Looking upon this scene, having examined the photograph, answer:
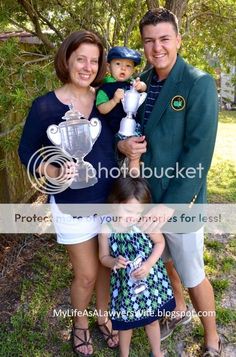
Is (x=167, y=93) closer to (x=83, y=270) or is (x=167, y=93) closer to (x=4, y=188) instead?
(x=83, y=270)

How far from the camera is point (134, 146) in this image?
89.7 inches

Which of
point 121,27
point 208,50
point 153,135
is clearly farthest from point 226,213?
point 153,135

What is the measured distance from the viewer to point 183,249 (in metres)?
2.50

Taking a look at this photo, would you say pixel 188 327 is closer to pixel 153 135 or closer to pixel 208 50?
pixel 153 135

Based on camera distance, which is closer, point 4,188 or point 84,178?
point 84,178

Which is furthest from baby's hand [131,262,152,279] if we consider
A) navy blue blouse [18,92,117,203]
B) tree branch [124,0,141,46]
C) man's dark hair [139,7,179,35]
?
tree branch [124,0,141,46]

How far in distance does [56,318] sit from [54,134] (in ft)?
5.46

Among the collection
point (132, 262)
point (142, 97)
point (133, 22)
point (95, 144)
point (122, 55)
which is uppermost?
point (133, 22)

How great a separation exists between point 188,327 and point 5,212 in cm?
225

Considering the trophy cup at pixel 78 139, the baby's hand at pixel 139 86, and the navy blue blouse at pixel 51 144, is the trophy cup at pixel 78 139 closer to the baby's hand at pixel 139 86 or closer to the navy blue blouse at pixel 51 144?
the navy blue blouse at pixel 51 144

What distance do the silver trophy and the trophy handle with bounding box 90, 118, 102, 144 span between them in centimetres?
13

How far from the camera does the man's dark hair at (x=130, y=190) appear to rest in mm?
2328

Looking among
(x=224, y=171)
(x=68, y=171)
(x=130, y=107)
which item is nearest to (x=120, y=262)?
(x=68, y=171)

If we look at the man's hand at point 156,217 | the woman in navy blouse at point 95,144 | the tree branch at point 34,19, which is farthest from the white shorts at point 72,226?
the tree branch at point 34,19
